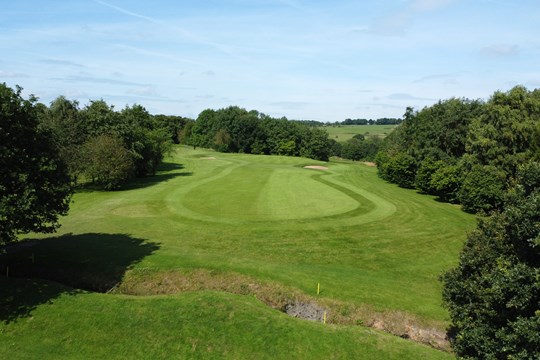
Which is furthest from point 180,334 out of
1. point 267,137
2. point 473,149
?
point 267,137

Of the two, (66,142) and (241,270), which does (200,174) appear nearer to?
(66,142)

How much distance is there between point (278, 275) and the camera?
83.3ft

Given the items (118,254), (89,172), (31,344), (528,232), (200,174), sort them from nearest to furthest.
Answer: (528,232) < (31,344) < (118,254) < (89,172) < (200,174)

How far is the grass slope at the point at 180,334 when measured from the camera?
1714 cm

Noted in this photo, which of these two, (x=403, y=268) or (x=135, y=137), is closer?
(x=403, y=268)

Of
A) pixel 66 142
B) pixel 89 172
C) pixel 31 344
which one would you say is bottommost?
pixel 31 344

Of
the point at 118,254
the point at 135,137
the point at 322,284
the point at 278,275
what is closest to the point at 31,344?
the point at 118,254

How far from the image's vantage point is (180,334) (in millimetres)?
18203

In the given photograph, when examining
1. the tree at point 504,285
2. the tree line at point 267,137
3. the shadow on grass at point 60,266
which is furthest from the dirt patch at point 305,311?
the tree line at point 267,137

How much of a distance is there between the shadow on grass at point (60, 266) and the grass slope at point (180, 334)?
34.9 inches

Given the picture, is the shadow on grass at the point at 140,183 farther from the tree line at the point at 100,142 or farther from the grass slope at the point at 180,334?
the grass slope at the point at 180,334

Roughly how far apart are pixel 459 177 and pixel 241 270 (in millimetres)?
44799

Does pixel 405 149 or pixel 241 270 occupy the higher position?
pixel 405 149

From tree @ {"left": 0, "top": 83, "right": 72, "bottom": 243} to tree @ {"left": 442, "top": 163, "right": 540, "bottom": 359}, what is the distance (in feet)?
75.6
